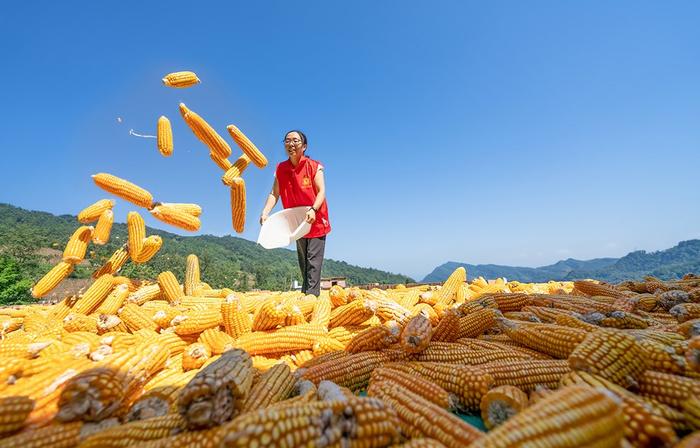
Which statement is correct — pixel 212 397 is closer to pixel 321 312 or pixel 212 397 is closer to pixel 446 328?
pixel 446 328

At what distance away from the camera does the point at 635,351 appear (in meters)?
1.59

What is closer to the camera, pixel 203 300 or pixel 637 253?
pixel 203 300

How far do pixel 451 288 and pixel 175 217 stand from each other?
546cm

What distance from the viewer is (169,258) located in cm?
3181

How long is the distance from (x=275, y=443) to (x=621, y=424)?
3.88 ft

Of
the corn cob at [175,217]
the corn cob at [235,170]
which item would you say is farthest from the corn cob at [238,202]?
the corn cob at [175,217]

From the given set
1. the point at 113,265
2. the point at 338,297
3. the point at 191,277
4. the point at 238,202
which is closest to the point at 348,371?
the point at 338,297

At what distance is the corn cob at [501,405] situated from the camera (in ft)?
4.73

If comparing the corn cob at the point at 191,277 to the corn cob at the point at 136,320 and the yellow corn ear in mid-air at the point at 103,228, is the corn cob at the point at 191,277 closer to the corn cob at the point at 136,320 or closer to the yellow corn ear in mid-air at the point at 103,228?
the yellow corn ear in mid-air at the point at 103,228

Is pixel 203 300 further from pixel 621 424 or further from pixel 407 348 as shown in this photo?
→ pixel 621 424

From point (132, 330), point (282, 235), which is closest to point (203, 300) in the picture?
point (132, 330)

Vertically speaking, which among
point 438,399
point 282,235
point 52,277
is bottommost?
point 438,399

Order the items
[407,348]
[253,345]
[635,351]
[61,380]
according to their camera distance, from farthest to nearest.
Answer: [253,345] < [407,348] < [61,380] < [635,351]

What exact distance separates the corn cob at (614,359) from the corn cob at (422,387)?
2.27 feet
